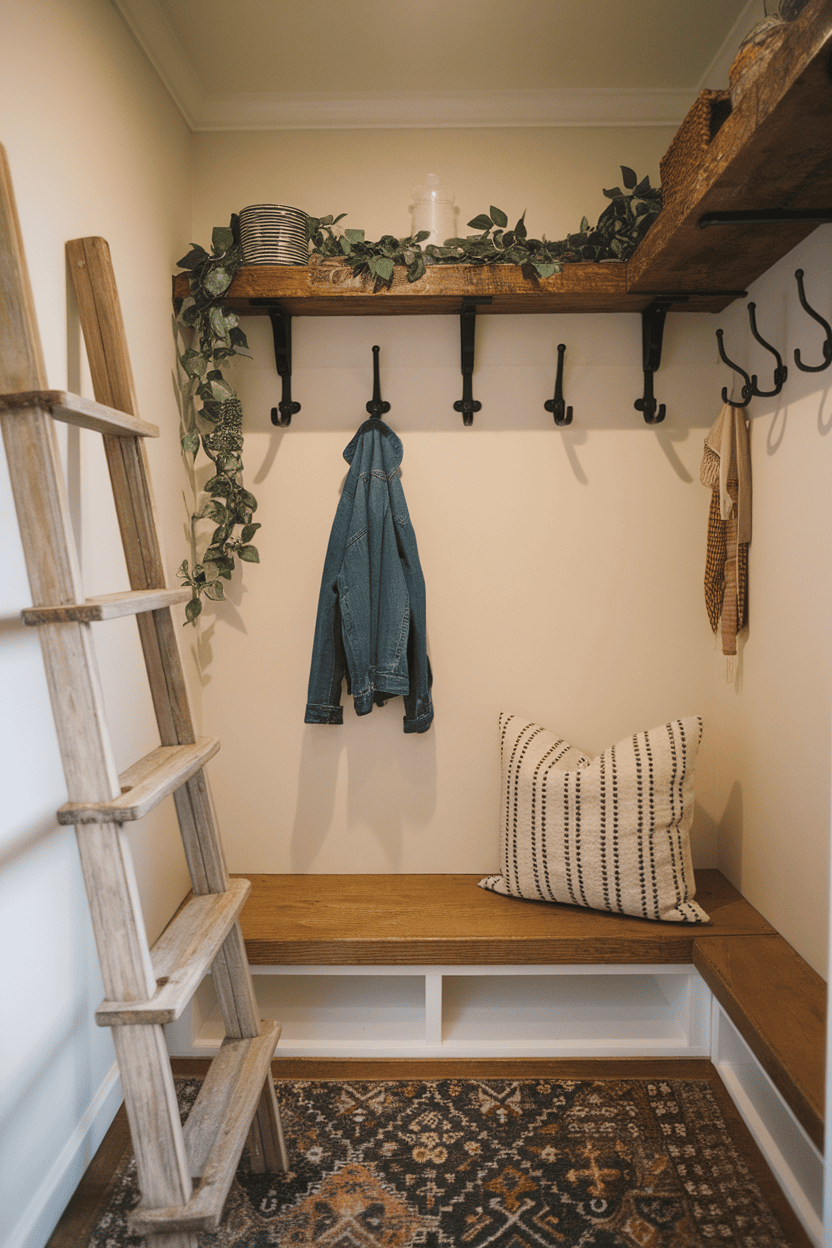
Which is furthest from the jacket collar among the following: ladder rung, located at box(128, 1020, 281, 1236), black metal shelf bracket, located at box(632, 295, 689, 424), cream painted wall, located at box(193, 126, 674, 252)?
ladder rung, located at box(128, 1020, 281, 1236)

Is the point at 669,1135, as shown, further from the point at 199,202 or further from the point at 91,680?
the point at 199,202

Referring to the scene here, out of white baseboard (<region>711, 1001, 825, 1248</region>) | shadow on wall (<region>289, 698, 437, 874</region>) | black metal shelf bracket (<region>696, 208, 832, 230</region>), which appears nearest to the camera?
white baseboard (<region>711, 1001, 825, 1248</region>)

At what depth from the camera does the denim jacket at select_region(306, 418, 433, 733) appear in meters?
2.10

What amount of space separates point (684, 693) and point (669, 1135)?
1106 mm

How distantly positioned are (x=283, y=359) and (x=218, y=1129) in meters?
1.79

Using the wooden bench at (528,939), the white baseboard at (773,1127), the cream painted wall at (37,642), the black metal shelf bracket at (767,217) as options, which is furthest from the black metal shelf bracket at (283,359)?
the white baseboard at (773,1127)

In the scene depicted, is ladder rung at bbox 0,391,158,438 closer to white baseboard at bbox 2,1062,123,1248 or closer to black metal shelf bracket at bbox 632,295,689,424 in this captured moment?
white baseboard at bbox 2,1062,123,1248

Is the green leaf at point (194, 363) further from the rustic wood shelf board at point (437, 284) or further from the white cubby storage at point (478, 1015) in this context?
the white cubby storage at point (478, 1015)

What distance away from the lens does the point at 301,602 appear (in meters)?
2.26

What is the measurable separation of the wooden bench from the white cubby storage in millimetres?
43

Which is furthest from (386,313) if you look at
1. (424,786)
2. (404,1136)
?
(404,1136)

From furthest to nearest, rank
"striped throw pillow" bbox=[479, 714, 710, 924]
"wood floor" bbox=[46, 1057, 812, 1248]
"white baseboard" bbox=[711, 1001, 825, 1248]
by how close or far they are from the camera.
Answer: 1. "striped throw pillow" bbox=[479, 714, 710, 924]
2. "wood floor" bbox=[46, 1057, 812, 1248]
3. "white baseboard" bbox=[711, 1001, 825, 1248]

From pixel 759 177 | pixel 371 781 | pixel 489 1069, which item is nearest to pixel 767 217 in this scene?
pixel 759 177

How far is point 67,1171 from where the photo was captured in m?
1.43
